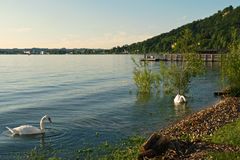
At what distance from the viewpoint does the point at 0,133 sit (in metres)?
25.6

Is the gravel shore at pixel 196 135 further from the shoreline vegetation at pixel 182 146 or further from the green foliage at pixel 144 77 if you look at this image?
the green foliage at pixel 144 77

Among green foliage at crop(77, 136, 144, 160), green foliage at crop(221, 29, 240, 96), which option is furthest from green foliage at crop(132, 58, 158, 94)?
green foliage at crop(77, 136, 144, 160)

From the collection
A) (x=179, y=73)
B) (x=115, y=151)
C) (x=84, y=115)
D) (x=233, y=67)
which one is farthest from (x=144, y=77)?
(x=115, y=151)

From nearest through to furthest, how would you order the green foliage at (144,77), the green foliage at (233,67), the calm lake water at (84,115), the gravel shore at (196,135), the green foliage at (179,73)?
1. the gravel shore at (196,135)
2. the calm lake water at (84,115)
3. the green foliage at (233,67)
4. the green foliage at (179,73)
5. the green foliage at (144,77)

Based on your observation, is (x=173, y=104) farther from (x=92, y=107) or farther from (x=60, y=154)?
(x=60, y=154)

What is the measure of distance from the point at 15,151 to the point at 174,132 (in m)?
8.64

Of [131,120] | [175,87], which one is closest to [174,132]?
[131,120]

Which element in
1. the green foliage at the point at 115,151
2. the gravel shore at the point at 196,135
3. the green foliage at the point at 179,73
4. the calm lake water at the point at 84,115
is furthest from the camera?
the green foliage at the point at 179,73

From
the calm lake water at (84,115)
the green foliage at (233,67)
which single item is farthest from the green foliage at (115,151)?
the green foliage at (233,67)

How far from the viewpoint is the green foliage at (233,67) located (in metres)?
38.9

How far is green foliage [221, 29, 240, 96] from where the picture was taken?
1531 inches

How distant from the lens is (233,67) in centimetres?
3888

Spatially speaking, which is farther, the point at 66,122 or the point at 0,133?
the point at 66,122

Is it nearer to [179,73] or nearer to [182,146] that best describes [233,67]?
[179,73]
